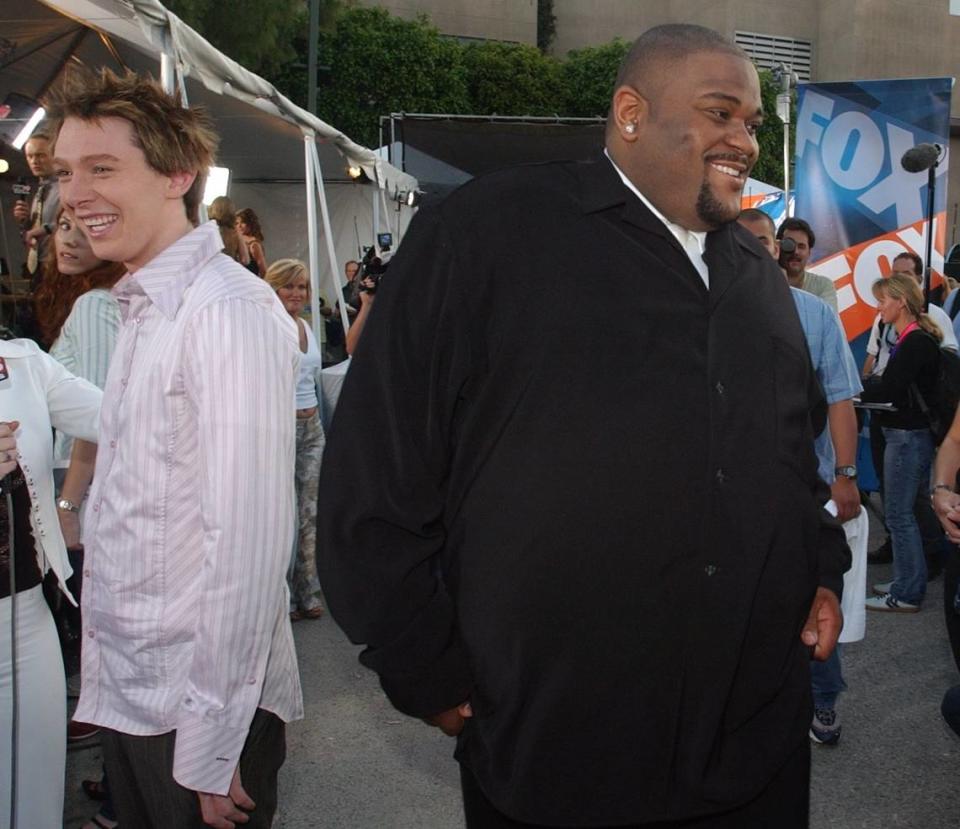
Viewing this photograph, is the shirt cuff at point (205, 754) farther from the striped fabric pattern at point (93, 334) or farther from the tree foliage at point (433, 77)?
the tree foliage at point (433, 77)

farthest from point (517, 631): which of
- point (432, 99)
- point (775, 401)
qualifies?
point (432, 99)

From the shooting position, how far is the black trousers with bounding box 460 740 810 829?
1.64 m

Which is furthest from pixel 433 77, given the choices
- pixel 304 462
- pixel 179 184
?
pixel 179 184

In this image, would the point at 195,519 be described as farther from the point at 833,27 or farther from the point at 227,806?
the point at 833,27

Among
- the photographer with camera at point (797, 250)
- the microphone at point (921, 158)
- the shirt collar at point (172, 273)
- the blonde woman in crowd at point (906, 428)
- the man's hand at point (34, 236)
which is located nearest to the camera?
the shirt collar at point (172, 273)

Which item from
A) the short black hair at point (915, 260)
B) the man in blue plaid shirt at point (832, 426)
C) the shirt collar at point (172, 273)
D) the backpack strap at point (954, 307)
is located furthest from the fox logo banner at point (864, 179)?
the shirt collar at point (172, 273)

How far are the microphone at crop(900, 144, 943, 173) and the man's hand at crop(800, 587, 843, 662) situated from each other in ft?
20.0

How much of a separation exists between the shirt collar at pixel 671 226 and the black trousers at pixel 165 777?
1146 millimetres

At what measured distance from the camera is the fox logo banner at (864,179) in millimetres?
7562

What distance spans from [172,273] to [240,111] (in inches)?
266

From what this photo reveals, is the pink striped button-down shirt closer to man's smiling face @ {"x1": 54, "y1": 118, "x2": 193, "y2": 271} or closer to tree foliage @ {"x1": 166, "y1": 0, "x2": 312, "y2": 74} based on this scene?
man's smiling face @ {"x1": 54, "y1": 118, "x2": 193, "y2": 271}

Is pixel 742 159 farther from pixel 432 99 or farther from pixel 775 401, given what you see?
pixel 432 99

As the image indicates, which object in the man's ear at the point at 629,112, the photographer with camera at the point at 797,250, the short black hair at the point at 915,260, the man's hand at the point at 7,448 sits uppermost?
the man's ear at the point at 629,112

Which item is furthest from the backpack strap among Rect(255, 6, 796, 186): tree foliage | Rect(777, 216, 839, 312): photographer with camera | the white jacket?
Rect(255, 6, 796, 186): tree foliage
